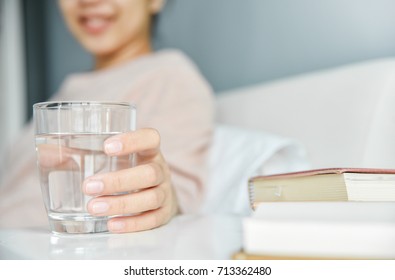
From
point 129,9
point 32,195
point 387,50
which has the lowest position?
point 32,195

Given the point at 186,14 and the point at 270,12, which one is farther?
the point at 186,14

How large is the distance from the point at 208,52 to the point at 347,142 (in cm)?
52

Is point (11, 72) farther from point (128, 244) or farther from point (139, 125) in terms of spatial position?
point (128, 244)

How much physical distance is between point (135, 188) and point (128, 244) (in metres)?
0.06

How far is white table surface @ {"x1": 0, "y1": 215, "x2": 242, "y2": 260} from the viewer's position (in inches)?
15.6

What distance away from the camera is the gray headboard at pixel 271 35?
2.40 feet

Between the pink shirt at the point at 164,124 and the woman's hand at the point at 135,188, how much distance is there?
18 cm

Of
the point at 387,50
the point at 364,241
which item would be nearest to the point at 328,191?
the point at 364,241

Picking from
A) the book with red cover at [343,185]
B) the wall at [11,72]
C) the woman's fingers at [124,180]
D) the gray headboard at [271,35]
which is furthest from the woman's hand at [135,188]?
the wall at [11,72]

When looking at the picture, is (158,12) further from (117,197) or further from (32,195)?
(117,197)

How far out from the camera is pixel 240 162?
77 centimetres

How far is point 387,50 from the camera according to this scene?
704 mm

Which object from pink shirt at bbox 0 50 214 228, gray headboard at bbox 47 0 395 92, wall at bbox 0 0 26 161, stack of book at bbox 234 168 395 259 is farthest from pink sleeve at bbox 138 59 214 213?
wall at bbox 0 0 26 161

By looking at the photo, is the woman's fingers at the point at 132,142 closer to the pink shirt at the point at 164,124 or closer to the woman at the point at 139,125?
the woman at the point at 139,125
